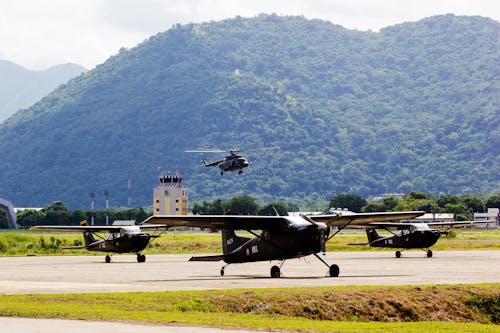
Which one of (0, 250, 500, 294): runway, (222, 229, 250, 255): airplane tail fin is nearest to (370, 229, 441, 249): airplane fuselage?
(0, 250, 500, 294): runway

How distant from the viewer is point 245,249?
40875 millimetres

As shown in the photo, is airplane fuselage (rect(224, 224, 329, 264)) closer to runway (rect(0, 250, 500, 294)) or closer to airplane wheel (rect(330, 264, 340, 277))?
runway (rect(0, 250, 500, 294))

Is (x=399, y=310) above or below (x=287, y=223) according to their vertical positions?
below

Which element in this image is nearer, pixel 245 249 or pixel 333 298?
pixel 333 298

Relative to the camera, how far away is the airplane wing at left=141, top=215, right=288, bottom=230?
121 ft

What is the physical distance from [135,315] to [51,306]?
3098 millimetres

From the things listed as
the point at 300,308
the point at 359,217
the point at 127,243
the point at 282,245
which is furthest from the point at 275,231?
the point at 127,243

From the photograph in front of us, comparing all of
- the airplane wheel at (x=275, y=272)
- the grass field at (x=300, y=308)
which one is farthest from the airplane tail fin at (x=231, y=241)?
the grass field at (x=300, y=308)

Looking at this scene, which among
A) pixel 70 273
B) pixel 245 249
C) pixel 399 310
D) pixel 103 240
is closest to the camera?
pixel 399 310

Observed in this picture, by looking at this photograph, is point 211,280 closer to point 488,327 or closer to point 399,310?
point 399,310

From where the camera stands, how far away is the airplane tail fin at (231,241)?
4144 cm

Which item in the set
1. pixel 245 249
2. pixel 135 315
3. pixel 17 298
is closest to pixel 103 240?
pixel 245 249

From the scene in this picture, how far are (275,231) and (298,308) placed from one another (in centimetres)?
1327

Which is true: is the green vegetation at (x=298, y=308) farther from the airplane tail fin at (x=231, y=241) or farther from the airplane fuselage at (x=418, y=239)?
the airplane fuselage at (x=418, y=239)
